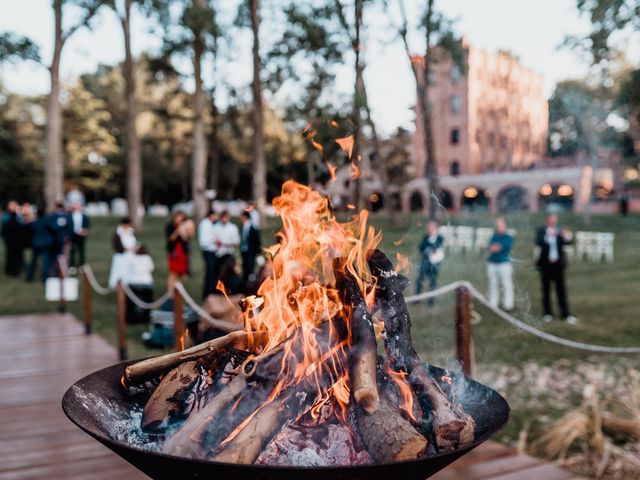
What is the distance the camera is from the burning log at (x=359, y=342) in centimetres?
220

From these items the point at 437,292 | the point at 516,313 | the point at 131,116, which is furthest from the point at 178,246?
the point at 131,116

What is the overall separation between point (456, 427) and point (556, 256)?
340 inches

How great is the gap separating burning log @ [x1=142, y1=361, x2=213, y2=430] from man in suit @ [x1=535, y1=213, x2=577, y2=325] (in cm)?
846

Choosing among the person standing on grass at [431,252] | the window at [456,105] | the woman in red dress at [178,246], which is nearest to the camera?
the person standing on grass at [431,252]

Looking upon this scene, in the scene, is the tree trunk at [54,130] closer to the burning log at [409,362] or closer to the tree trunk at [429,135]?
the tree trunk at [429,135]

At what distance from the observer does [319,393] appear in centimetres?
229

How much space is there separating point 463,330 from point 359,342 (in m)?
2.17

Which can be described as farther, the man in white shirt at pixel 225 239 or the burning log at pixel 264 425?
the man in white shirt at pixel 225 239

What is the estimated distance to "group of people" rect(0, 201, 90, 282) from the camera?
12938 millimetres

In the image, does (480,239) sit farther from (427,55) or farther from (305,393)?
(305,393)

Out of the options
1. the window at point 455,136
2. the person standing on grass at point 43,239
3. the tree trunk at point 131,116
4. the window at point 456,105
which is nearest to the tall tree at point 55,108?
the tree trunk at point 131,116

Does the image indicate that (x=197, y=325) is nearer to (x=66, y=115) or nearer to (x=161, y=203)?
(x=66, y=115)

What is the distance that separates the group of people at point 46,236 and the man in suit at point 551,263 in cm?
940

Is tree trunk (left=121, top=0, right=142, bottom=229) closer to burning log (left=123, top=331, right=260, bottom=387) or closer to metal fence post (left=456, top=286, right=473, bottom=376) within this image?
metal fence post (left=456, top=286, right=473, bottom=376)
